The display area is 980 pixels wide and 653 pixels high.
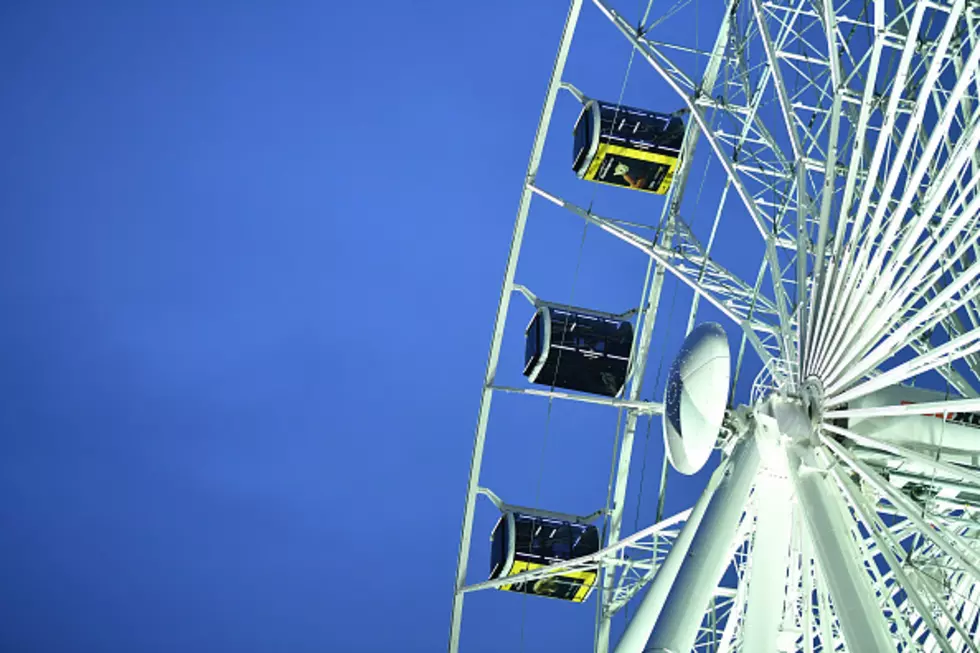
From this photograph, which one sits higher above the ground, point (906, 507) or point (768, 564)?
point (906, 507)

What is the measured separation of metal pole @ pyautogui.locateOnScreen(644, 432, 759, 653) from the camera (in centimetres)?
1212

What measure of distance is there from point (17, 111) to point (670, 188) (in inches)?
1235

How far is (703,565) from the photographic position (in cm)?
1273

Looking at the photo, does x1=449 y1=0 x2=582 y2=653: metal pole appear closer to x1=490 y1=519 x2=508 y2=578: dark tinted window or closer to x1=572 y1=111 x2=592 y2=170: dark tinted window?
x1=490 y1=519 x2=508 y2=578: dark tinted window

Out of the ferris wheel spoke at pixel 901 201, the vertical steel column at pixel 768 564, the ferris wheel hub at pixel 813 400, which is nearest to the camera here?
the vertical steel column at pixel 768 564

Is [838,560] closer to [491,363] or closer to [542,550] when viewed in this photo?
[542,550]

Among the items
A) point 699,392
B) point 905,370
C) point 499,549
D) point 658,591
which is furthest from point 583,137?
point 658,591

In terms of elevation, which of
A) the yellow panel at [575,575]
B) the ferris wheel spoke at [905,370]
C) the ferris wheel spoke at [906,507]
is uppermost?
the ferris wheel spoke at [905,370]

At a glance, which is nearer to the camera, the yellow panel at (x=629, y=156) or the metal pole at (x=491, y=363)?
the metal pole at (x=491, y=363)

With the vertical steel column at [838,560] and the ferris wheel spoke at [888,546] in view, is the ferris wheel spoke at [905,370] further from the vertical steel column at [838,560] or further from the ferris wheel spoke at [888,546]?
the ferris wheel spoke at [888,546]

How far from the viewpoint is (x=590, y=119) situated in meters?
19.7

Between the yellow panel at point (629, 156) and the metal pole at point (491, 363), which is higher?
the yellow panel at point (629, 156)

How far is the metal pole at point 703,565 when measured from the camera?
39.8 ft

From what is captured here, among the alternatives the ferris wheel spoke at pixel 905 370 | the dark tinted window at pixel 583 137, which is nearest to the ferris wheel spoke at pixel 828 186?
the ferris wheel spoke at pixel 905 370
